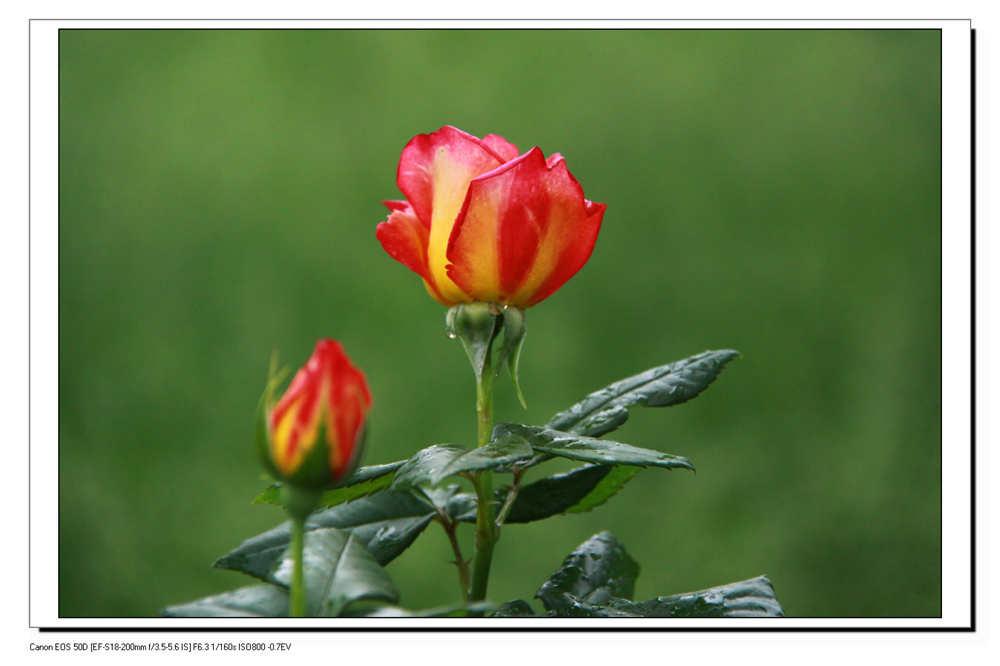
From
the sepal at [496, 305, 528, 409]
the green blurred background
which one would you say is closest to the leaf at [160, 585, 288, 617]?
the sepal at [496, 305, 528, 409]

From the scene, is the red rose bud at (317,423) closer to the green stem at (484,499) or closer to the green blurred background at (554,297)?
the green stem at (484,499)

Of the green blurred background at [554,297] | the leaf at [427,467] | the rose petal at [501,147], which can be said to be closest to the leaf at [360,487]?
the leaf at [427,467]

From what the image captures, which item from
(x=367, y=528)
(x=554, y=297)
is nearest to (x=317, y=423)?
(x=367, y=528)

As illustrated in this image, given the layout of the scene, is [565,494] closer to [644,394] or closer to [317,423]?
[644,394]
